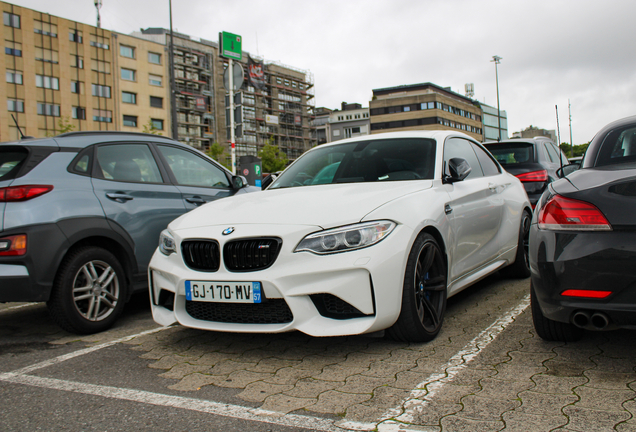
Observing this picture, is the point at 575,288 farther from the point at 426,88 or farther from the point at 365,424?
the point at 426,88

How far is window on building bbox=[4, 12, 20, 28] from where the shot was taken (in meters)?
50.9

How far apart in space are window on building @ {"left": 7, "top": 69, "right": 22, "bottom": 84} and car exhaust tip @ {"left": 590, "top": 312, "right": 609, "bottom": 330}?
58.4 m

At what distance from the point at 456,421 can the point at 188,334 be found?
237 centimetres

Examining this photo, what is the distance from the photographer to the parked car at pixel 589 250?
2586 millimetres

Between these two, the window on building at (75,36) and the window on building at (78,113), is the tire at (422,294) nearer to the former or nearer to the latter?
the window on building at (78,113)

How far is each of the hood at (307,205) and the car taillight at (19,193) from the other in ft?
3.39

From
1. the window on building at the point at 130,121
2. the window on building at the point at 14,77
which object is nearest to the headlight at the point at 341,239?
the window on building at the point at 14,77

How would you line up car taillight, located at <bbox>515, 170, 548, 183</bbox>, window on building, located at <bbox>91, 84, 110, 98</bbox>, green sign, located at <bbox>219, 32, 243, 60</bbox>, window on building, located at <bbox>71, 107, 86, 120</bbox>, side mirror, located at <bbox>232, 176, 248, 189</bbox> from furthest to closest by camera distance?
window on building, located at <bbox>91, 84, 110, 98</bbox> < window on building, located at <bbox>71, 107, 86, 120</bbox> < green sign, located at <bbox>219, 32, 243, 60</bbox> < car taillight, located at <bbox>515, 170, 548, 183</bbox> < side mirror, located at <bbox>232, 176, 248, 189</bbox>

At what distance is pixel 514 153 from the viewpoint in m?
8.54

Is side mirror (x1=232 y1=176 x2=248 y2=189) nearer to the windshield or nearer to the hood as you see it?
the windshield

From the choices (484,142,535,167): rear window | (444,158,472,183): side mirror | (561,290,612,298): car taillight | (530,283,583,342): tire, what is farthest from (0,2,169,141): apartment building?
(561,290,612,298): car taillight

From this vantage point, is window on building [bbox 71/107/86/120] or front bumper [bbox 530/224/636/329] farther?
window on building [bbox 71/107/86/120]

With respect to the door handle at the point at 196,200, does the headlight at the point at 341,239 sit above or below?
below

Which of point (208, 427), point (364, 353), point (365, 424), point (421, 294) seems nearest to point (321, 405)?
point (365, 424)
